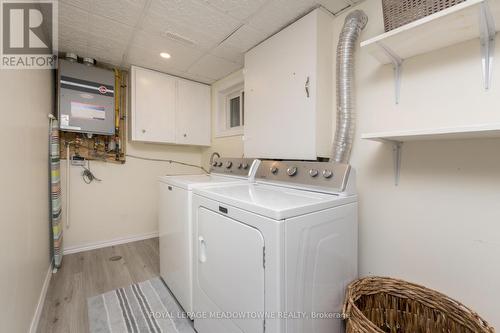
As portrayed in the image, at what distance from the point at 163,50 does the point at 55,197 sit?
1.85 metres

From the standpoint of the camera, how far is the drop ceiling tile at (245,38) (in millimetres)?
1896

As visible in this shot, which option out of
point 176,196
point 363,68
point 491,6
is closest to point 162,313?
point 176,196

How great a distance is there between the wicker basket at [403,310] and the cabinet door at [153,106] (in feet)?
8.52

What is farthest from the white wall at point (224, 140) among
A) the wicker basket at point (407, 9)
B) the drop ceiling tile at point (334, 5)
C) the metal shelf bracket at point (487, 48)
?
the metal shelf bracket at point (487, 48)

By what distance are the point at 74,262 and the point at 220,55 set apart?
2739 millimetres

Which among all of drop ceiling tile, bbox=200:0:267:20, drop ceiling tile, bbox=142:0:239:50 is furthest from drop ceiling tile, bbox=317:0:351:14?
drop ceiling tile, bbox=142:0:239:50

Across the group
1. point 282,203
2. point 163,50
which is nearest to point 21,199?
point 282,203

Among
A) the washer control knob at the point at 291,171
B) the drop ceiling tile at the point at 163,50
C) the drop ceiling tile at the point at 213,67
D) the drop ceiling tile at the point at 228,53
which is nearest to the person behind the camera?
the washer control knob at the point at 291,171

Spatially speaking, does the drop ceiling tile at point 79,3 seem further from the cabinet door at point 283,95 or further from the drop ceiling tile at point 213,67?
the cabinet door at point 283,95

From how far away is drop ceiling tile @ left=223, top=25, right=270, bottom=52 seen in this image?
6.22 ft

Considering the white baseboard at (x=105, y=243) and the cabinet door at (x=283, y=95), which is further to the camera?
the white baseboard at (x=105, y=243)

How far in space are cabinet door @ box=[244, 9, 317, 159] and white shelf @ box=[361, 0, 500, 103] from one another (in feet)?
1.64

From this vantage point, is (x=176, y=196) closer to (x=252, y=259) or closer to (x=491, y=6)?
(x=252, y=259)

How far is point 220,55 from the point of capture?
237cm
